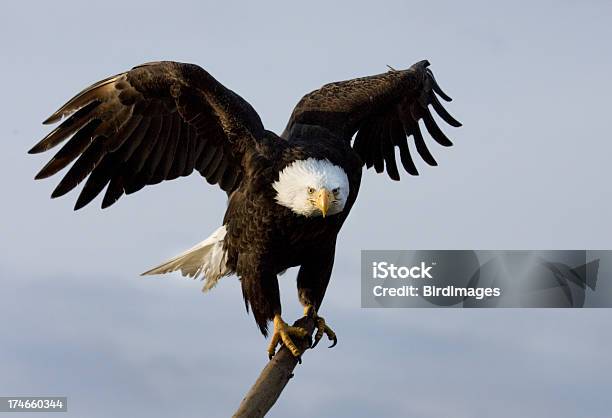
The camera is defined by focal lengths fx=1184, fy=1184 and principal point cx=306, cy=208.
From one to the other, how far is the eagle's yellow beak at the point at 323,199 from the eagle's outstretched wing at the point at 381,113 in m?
1.05

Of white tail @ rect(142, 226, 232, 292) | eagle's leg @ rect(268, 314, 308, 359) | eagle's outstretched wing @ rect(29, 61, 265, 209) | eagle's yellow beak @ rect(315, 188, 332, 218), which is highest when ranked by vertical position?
eagle's outstretched wing @ rect(29, 61, 265, 209)

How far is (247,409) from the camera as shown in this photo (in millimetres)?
6621

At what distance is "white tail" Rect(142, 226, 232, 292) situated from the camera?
27.9 feet

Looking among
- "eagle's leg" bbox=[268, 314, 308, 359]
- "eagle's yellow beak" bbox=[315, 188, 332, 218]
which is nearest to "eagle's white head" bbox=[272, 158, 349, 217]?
"eagle's yellow beak" bbox=[315, 188, 332, 218]

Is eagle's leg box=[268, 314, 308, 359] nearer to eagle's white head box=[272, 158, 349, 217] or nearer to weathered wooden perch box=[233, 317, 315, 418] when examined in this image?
weathered wooden perch box=[233, 317, 315, 418]

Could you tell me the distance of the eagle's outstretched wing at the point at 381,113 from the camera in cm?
864

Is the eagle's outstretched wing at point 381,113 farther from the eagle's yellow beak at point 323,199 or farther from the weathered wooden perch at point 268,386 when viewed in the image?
the weathered wooden perch at point 268,386

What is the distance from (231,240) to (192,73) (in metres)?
1.16

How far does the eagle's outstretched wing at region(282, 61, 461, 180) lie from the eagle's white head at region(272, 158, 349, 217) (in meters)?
0.80

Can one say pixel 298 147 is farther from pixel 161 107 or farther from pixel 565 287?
pixel 565 287

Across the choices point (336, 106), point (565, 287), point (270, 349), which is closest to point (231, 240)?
point (270, 349)

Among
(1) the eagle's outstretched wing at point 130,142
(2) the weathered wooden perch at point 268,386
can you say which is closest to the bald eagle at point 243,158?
(1) the eagle's outstretched wing at point 130,142

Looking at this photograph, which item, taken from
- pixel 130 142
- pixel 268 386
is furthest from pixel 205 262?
pixel 268 386

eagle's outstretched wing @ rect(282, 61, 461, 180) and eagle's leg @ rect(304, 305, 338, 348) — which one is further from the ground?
eagle's outstretched wing @ rect(282, 61, 461, 180)
